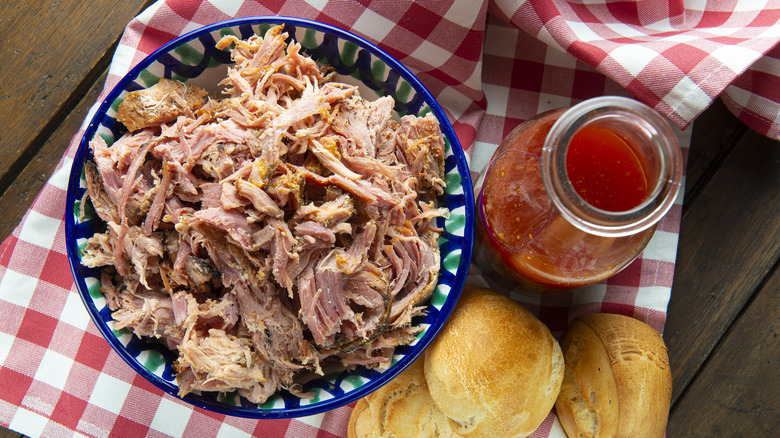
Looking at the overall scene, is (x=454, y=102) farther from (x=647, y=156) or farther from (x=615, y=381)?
(x=615, y=381)

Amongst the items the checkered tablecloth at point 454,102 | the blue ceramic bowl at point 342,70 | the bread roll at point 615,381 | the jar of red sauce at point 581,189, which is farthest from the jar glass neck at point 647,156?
the bread roll at point 615,381

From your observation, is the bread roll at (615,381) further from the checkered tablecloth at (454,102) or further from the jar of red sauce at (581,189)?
the jar of red sauce at (581,189)

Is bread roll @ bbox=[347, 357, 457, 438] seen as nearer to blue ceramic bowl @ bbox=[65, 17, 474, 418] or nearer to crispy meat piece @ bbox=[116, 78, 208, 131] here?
blue ceramic bowl @ bbox=[65, 17, 474, 418]

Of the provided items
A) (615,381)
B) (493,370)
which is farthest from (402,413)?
Result: (615,381)

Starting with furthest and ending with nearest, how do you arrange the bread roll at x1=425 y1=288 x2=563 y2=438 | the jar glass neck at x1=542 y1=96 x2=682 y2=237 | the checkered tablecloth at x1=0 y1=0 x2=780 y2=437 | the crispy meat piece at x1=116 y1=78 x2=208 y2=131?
the checkered tablecloth at x1=0 y1=0 x2=780 y2=437
the bread roll at x1=425 y1=288 x2=563 y2=438
the crispy meat piece at x1=116 y1=78 x2=208 y2=131
the jar glass neck at x1=542 y1=96 x2=682 y2=237

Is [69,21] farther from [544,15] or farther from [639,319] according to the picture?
[639,319]

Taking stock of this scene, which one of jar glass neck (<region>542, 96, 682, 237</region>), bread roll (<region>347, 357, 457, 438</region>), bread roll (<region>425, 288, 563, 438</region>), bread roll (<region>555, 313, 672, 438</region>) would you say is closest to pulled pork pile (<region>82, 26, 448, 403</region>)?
bread roll (<region>425, 288, 563, 438</region>)
